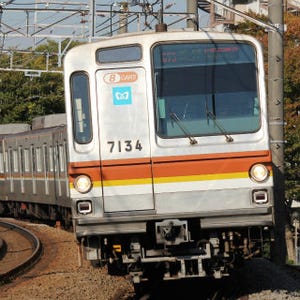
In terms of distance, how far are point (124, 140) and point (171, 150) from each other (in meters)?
0.52

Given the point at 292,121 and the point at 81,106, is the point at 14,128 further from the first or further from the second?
the point at 81,106

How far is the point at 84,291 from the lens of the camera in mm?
10727

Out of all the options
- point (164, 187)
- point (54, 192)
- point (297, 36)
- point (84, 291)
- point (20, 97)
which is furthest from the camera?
point (20, 97)

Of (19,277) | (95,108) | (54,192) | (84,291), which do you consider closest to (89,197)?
(95,108)

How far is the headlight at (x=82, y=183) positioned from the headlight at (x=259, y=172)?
1.70 m

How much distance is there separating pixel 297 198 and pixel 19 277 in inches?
641

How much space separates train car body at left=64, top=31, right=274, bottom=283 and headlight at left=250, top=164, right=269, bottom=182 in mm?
10

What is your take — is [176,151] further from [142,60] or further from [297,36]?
[297,36]

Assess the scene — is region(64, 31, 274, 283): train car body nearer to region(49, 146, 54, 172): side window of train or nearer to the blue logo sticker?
the blue logo sticker

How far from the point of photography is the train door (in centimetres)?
874

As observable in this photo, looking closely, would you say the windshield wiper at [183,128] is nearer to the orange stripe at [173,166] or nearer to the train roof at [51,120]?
the orange stripe at [173,166]

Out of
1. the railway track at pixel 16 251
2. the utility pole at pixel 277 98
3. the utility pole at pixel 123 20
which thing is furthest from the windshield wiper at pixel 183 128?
the utility pole at pixel 123 20

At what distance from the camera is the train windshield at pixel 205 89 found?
8828 millimetres

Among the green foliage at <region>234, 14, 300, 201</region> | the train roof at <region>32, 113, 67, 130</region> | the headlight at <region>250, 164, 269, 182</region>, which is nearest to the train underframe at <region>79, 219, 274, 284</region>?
the headlight at <region>250, 164, 269, 182</region>
